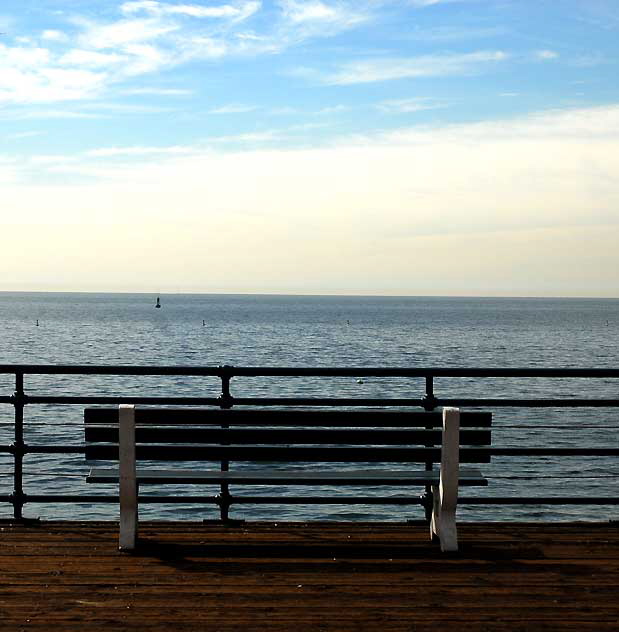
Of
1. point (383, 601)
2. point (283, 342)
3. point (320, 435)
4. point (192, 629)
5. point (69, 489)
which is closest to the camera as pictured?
point (192, 629)

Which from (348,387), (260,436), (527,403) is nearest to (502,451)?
(527,403)

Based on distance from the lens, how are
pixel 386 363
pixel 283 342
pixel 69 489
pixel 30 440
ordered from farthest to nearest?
pixel 283 342 < pixel 386 363 < pixel 30 440 < pixel 69 489

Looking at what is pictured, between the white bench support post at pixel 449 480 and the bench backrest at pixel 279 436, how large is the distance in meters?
0.10

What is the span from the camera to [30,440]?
29125 mm

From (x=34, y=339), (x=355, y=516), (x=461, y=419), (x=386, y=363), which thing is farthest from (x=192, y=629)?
(x=34, y=339)

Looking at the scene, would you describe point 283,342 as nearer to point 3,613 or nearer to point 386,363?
point 386,363

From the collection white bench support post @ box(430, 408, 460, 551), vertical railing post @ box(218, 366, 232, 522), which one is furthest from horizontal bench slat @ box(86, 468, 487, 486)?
vertical railing post @ box(218, 366, 232, 522)

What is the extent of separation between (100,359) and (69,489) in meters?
44.9

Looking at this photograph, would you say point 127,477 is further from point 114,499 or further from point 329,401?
point 329,401

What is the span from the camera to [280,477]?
611 cm

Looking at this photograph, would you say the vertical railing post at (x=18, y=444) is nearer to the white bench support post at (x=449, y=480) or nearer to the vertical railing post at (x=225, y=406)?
the vertical railing post at (x=225, y=406)

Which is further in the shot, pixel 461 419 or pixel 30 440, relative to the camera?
pixel 30 440

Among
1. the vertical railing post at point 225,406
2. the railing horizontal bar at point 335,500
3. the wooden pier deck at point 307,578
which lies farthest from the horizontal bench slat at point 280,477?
the vertical railing post at point 225,406

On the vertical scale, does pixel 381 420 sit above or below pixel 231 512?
above
